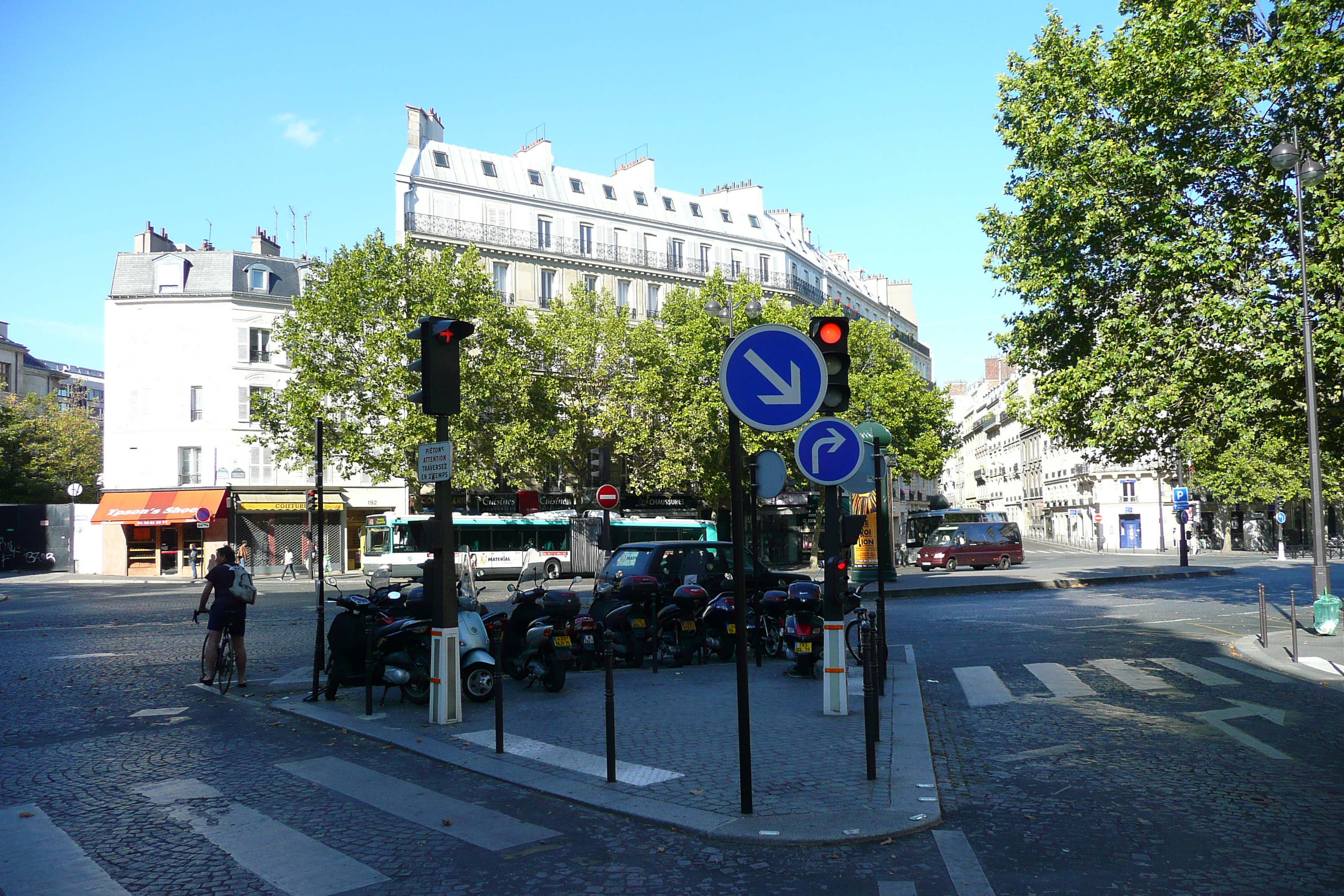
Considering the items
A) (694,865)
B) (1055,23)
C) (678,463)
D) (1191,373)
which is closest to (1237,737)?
(694,865)

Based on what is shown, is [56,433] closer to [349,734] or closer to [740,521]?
[349,734]

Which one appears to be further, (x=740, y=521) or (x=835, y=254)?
(x=835, y=254)

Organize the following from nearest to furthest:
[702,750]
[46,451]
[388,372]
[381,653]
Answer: [702,750] < [381,653] < [388,372] < [46,451]

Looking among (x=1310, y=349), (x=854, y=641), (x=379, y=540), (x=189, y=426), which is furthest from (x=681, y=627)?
(x=189, y=426)

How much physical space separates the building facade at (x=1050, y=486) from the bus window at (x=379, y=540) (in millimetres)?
21706

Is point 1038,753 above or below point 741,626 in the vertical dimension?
below

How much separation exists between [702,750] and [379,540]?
30.2 metres

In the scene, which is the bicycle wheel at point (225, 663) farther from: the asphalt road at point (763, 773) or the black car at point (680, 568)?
the black car at point (680, 568)

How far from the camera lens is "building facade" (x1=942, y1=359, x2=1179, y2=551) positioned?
64.8 m

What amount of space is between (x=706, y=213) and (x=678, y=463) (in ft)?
79.2

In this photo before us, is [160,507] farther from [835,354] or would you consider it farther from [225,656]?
[835,354]

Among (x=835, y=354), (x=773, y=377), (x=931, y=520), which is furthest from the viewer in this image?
(x=931, y=520)

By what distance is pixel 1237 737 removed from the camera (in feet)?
25.6

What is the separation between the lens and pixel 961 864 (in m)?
4.85
